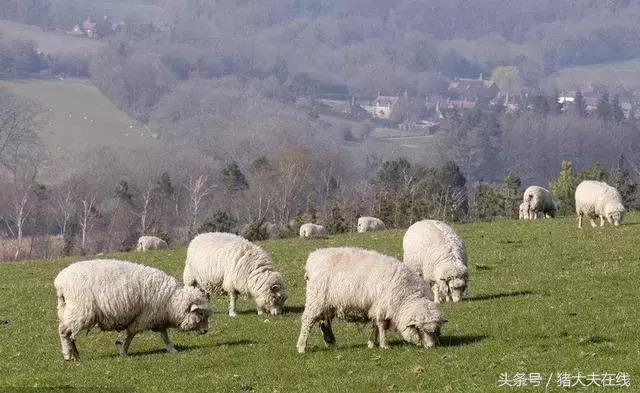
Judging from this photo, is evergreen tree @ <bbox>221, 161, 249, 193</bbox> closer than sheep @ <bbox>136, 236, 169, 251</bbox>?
No

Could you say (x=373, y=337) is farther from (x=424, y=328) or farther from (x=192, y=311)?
(x=192, y=311)

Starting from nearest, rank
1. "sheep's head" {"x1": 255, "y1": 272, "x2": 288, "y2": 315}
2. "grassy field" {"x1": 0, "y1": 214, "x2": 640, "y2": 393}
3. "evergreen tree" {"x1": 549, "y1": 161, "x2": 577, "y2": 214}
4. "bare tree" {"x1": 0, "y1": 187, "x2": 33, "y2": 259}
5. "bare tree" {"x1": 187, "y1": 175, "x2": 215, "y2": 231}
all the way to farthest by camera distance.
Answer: "grassy field" {"x1": 0, "y1": 214, "x2": 640, "y2": 393} → "sheep's head" {"x1": 255, "y1": 272, "x2": 288, "y2": 315} → "evergreen tree" {"x1": 549, "y1": 161, "x2": 577, "y2": 214} → "bare tree" {"x1": 187, "y1": 175, "x2": 215, "y2": 231} → "bare tree" {"x1": 0, "y1": 187, "x2": 33, "y2": 259}

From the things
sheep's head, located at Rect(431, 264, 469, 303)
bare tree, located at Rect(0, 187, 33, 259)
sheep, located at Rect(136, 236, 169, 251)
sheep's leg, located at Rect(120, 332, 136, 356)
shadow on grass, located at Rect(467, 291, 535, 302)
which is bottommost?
bare tree, located at Rect(0, 187, 33, 259)

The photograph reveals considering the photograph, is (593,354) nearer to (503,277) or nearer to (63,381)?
(63,381)

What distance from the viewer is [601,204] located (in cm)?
4059

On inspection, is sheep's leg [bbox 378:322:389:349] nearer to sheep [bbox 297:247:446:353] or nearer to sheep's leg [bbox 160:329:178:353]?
sheep [bbox 297:247:446:353]

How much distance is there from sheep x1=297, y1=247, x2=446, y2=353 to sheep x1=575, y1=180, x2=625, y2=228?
2239 centimetres

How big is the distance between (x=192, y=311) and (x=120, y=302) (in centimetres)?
151

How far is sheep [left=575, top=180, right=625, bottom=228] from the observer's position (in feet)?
132

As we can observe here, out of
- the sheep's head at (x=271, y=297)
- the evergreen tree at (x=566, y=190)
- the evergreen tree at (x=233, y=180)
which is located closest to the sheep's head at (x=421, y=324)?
the sheep's head at (x=271, y=297)

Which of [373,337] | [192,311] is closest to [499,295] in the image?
[373,337]

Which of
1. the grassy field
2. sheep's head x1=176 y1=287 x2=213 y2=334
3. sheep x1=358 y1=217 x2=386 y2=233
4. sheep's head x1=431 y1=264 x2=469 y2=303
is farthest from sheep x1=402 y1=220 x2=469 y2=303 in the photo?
sheep x1=358 y1=217 x2=386 y2=233

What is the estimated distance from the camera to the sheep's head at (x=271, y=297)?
25.0 m

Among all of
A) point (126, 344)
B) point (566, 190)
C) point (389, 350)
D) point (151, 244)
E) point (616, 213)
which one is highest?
point (566, 190)
